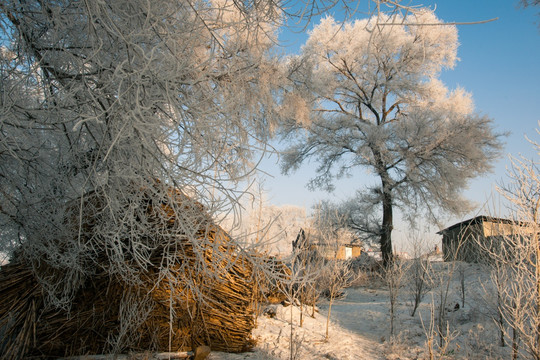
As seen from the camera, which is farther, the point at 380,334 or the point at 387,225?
the point at 387,225

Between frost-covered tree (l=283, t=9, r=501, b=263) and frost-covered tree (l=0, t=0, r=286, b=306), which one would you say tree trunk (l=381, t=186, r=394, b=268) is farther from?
frost-covered tree (l=0, t=0, r=286, b=306)

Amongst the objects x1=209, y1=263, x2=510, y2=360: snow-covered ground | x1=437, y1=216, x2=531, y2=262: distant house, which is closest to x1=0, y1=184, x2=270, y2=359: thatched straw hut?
x1=209, y1=263, x2=510, y2=360: snow-covered ground

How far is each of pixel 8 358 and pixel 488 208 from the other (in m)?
7.14

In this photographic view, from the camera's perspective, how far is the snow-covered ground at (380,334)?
18.6 ft

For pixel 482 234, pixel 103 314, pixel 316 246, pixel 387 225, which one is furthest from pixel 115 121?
pixel 387 225

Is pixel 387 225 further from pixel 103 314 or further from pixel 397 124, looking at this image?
pixel 103 314

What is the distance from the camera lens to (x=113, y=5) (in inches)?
71.6

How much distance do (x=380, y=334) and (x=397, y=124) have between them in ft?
37.6

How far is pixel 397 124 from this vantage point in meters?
16.8

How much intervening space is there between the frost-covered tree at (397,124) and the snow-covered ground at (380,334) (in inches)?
280

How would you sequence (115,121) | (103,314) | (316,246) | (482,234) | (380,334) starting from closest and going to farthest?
(115,121) → (103,314) → (380,334) → (316,246) → (482,234)

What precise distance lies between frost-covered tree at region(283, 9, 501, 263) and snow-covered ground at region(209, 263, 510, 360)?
280 inches

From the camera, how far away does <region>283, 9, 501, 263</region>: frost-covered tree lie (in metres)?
16.1

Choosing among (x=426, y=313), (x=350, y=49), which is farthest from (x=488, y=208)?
(x=350, y=49)
